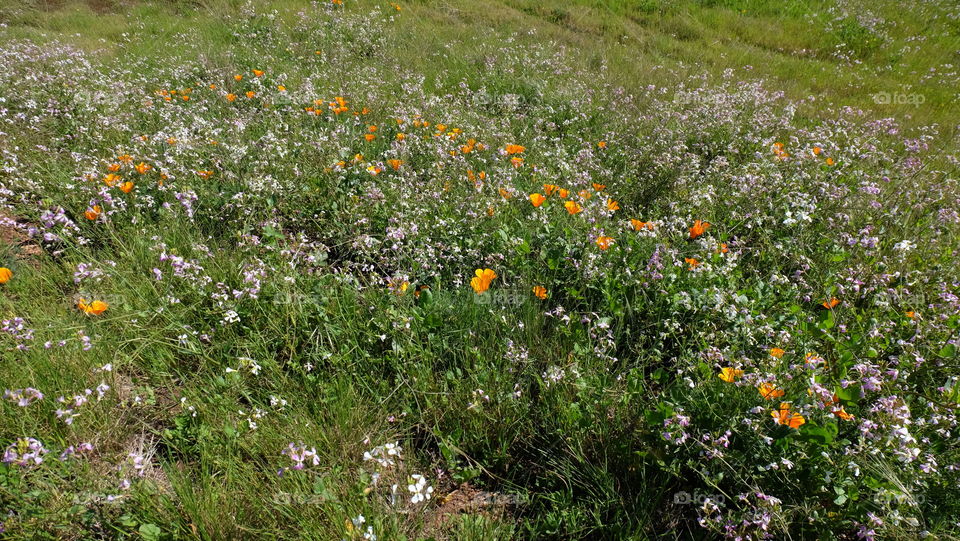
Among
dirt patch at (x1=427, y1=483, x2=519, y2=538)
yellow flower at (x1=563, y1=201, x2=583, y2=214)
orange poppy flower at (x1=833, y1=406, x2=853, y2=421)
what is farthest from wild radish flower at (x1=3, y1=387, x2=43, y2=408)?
orange poppy flower at (x1=833, y1=406, x2=853, y2=421)

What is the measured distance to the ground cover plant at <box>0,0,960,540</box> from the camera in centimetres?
187

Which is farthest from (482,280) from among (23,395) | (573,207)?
→ (23,395)

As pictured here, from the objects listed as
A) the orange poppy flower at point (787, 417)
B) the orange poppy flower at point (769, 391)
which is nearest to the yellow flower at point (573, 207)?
the orange poppy flower at point (769, 391)

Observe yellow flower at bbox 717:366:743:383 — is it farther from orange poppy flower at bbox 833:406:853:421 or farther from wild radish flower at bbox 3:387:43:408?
wild radish flower at bbox 3:387:43:408

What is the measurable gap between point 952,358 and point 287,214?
4.04 m

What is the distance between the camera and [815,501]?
1838 millimetres

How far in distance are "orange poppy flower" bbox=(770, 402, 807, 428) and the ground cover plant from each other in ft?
0.05

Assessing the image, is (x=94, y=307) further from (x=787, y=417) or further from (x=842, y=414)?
(x=842, y=414)

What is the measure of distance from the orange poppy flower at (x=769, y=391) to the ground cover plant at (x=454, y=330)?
0.01 metres

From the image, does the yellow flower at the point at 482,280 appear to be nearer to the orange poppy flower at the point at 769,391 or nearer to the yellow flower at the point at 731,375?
the yellow flower at the point at 731,375

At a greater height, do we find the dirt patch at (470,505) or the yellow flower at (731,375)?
the yellow flower at (731,375)

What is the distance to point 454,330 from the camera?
266cm

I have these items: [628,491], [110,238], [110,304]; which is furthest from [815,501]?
[110,238]

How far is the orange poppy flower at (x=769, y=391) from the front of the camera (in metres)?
1.92
